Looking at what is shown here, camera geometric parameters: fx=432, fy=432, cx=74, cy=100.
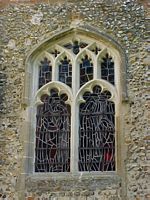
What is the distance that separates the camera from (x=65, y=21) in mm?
9812

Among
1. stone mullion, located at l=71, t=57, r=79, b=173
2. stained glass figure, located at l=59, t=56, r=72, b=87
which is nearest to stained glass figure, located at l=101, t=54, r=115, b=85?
stone mullion, located at l=71, t=57, r=79, b=173

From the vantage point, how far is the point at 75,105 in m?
9.23

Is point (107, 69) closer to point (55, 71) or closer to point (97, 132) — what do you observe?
point (55, 71)

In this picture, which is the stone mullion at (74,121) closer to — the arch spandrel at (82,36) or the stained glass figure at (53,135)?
the stained glass figure at (53,135)

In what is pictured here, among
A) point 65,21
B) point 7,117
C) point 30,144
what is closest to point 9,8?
point 65,21


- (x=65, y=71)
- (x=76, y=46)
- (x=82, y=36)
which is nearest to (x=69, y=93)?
(x=65, y=71)

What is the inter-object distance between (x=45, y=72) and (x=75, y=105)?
1139 millimetres

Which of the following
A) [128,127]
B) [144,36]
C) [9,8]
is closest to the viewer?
[128,127]

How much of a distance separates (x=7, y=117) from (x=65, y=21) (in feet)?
8.35

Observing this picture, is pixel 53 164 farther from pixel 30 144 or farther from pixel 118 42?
pixel 118 42

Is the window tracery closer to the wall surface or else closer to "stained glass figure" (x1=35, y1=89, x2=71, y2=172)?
"stained glass figure" (x1=35, y1=89, x2=71, y2=172)

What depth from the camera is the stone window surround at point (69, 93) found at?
346 inches

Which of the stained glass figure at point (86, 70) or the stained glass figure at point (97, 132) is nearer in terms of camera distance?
the stained glass figure at point (97, 132)

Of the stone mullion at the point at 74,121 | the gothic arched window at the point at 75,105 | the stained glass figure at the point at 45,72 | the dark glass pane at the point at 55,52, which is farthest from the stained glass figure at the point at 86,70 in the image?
the stained glass figure at the point at 45,72
